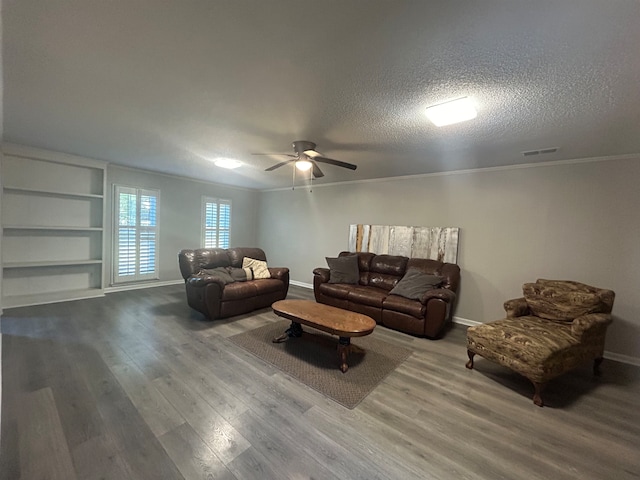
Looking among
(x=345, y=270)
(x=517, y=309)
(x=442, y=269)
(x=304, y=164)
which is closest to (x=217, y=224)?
(x=345, y=270)

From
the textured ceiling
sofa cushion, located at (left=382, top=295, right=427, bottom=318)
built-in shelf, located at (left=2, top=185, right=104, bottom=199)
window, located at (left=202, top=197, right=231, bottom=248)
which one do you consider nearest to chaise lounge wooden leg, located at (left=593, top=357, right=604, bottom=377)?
sofa cushion, located at (left=382, top=295, right=427, bottom=318)

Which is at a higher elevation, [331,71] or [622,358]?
[331,71]

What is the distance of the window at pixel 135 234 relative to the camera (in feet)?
16.3

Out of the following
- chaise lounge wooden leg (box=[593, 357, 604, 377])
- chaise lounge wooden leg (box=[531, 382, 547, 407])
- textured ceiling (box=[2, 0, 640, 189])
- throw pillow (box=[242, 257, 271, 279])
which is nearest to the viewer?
textured ceiling (box=[2, 0, 640, 189])

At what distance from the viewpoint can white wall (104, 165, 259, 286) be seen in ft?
16.0

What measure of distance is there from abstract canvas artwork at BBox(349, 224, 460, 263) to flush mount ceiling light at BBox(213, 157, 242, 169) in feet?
8.51

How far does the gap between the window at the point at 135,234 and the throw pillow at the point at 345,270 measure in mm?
3931

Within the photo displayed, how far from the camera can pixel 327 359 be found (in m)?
2.79

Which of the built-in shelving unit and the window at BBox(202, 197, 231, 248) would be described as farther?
the window at BBox(202, 197, 231, 248)

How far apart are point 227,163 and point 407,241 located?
3501 millimetres

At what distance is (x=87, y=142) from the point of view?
3539 mm

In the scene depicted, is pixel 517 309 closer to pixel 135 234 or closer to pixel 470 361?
pixel 470 361

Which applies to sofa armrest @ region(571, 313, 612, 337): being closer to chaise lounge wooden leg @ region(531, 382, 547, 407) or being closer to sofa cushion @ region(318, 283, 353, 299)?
chaise lounge wooden leg @ region(531, 382, 547, 407)

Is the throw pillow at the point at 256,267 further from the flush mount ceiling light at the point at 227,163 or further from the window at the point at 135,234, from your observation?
the window at the point at 135,234
